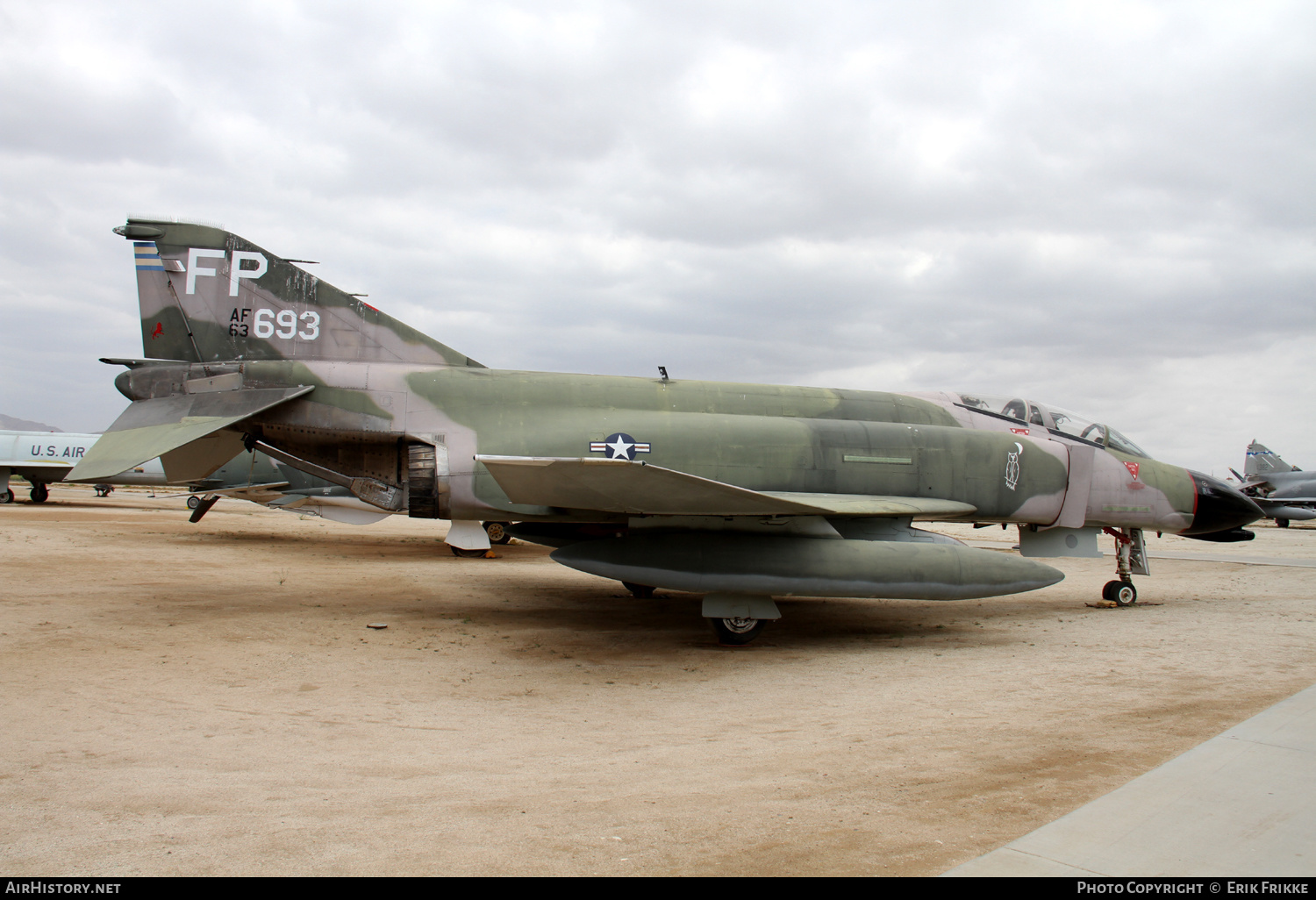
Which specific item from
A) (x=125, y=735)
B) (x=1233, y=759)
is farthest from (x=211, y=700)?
(x=1233, y=759)

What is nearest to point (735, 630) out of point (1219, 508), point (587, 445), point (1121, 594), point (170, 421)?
point (587, 445)

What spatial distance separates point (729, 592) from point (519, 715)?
9.77 ft

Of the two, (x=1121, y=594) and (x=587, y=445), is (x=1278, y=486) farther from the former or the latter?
(x=587, y=445)

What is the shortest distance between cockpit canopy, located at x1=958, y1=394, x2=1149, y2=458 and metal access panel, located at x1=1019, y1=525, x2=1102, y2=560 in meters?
1.22

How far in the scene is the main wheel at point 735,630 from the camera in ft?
25.3

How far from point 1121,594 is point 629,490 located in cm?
767

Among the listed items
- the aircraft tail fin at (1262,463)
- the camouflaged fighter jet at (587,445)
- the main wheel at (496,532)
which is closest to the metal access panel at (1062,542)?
the camouflaged fighter jet at (587,445)

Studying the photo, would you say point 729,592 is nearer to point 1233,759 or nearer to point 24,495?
point 1233,759

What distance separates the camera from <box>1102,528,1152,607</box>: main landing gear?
33.4 ft

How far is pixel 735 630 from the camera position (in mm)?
7734

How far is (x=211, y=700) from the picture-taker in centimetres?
525

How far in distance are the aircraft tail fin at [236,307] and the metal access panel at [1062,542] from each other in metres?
8.10

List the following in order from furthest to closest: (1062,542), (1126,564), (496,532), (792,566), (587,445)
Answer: (496,532) → (1126,564) → (1062,542) → (587,445) → (792,566)
